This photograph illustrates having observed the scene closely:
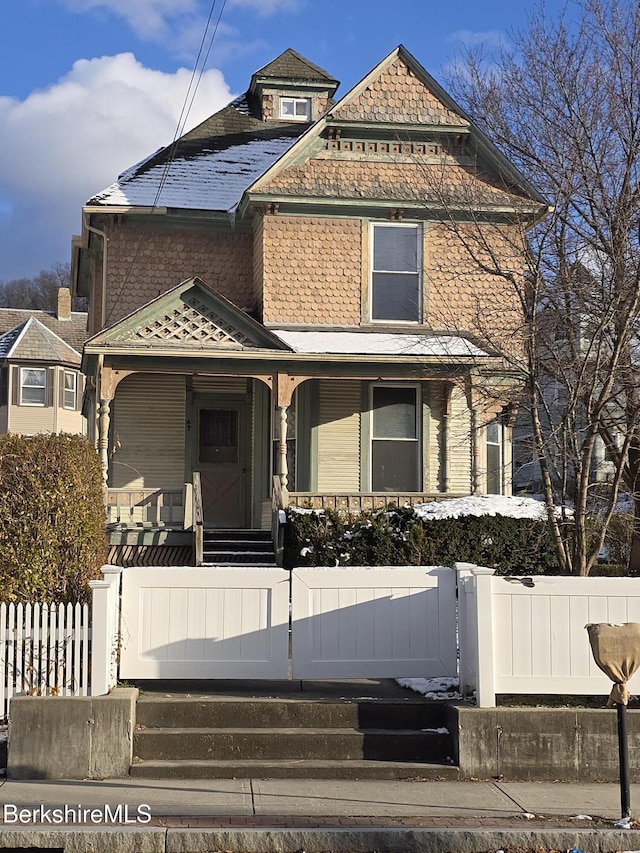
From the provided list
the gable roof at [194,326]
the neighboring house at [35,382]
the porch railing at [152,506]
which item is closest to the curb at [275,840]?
the porch railing at [152,506]

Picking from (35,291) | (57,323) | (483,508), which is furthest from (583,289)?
(35,291)

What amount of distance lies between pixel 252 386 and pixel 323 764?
1162cm

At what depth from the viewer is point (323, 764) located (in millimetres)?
8219

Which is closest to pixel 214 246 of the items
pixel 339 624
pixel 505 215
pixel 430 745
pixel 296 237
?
pixel 296 237

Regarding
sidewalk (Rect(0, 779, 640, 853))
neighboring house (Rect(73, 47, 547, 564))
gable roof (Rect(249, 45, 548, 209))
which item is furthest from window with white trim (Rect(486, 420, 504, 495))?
sidewalk (Rect(0, 779, 640, 853))

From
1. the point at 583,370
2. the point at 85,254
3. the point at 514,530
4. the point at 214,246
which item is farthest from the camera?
the point at 85,254

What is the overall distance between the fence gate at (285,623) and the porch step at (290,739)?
0.42 metres

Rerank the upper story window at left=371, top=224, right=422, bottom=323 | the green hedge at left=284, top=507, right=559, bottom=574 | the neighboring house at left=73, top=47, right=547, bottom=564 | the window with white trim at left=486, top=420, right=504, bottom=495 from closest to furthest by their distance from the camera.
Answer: the green hedge at left=284, top=507, right=559, bottom=574 < the neighboring house at left=73, top=47, right=547, bottom=564 < the upper story window at left=371, top=224, right=422, bottom=323 < the window with white trim at left=486, top=420, right=504, bottom=495

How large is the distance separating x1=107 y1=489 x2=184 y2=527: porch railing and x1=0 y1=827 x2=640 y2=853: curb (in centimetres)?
1019

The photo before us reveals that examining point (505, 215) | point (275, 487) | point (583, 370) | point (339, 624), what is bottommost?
point (339, 624)

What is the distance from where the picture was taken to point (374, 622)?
30.6 ft

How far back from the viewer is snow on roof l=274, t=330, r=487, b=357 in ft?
56.4

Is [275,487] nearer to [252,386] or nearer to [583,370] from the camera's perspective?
[252,386]

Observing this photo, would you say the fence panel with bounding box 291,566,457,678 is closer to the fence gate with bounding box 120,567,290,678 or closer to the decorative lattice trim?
the fence gate with bounding box 120,567,290,678
